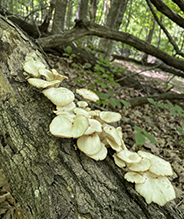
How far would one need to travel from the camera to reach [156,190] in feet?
5.72

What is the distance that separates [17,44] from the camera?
2.48 metres

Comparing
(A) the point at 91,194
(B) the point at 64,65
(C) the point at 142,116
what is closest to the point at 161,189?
(A) the point at 91,194

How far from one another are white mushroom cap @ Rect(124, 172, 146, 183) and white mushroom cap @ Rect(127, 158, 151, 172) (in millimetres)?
72

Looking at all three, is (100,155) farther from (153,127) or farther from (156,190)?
(153,127)

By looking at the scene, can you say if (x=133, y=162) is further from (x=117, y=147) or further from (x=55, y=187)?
(x=55, y=187)

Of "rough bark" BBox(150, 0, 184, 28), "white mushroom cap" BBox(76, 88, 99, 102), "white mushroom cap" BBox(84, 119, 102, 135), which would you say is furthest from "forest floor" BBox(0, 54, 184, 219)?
"rough bark" BBox(150, 0, 184, 28)

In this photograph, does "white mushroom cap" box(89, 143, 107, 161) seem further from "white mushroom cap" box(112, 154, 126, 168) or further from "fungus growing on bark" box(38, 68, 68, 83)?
"fungus growing on bark" box(38, 68, 68, 83)

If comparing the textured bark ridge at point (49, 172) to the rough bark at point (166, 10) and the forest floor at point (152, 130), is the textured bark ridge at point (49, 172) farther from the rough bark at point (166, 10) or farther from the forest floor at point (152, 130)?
the rough bark at point (166, 10)

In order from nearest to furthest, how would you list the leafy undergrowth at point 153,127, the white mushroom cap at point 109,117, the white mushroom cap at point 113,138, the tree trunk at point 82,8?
the white mushroom cap at point 113,138 < the white mushroom cap at point 109,117 < the leafy undergrowth at point 153,127 < the tree trunk at point 82,8

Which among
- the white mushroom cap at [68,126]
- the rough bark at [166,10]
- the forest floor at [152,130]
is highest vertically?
the rough bark at [166,10]

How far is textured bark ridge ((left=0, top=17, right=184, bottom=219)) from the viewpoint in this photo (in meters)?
1.53

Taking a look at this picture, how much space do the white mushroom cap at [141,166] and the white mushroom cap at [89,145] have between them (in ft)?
1.62

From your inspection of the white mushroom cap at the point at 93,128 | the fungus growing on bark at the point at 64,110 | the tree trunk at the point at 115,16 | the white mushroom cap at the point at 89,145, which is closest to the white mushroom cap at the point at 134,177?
the white mushroom cap at the point at 89,145

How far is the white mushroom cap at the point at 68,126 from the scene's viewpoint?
172cm
